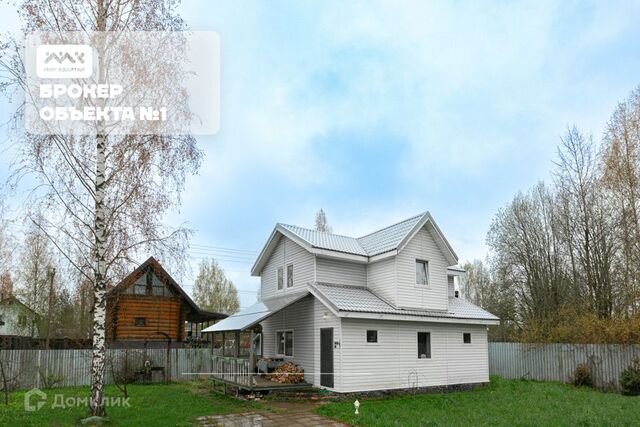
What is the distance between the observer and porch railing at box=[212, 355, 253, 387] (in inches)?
597

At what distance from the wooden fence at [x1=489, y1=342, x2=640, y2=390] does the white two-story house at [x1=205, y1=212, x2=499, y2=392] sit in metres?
4.37

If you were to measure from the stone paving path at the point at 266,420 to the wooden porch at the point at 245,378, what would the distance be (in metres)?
1.83

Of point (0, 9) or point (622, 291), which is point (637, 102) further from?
point (0, 9)

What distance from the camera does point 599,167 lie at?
23.4 meters

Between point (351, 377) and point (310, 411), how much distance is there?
7.21 ft

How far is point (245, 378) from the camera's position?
15.3m

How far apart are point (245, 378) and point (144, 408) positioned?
339cm

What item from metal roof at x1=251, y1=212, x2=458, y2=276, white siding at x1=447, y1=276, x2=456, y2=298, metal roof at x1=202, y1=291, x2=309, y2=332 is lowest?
metal roof at x1=202, y1=291, x2=309, y2=332

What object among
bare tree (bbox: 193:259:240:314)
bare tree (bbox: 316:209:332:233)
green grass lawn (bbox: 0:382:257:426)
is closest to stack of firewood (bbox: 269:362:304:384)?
green grass lawn (bbox: 0:382:257:426)

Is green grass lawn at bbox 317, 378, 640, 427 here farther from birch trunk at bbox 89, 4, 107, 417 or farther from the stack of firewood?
birch trunk at bbox 89, 4, 107, 417

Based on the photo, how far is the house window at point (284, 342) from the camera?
60.6 ft

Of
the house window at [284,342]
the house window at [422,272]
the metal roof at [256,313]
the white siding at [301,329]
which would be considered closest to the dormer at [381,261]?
the house window at [422,272]
